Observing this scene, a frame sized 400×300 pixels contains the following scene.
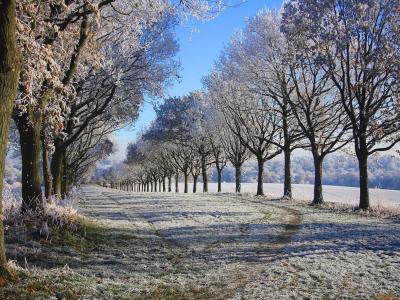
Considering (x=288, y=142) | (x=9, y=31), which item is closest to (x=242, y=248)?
(x=9, y=31)

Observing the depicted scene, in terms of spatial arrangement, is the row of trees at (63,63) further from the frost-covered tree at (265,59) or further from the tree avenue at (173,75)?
the frost-covered tree at (265,59)

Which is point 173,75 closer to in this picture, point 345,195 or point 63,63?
point 63,63

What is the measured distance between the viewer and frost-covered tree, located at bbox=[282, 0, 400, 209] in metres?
20.9

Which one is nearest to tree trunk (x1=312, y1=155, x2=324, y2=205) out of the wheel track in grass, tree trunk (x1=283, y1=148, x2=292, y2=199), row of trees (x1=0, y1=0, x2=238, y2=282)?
tree trunk (x1=283, y1=148, x2=292, y2=199)

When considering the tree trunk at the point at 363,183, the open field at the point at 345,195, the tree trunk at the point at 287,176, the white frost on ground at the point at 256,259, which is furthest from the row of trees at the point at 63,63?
the open field at the point at 345,195

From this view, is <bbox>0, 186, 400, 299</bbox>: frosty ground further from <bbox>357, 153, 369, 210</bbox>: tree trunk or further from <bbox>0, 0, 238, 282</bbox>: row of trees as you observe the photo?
<bbox>357, 153, 369, 210</bbox>: tree trunk

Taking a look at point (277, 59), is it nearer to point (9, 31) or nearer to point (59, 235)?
point (59, 235)

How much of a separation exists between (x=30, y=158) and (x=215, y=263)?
7420 millimetres

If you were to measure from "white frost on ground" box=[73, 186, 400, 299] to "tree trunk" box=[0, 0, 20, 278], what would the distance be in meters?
3.00

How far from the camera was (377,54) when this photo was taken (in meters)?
20.6

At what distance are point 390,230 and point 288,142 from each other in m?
20.2

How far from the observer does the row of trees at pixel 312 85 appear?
22.1 meters

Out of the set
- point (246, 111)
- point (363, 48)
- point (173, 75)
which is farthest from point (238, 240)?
point (246, 111)

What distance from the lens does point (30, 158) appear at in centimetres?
1380
